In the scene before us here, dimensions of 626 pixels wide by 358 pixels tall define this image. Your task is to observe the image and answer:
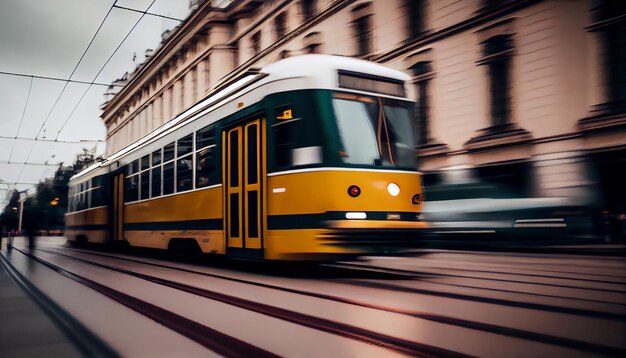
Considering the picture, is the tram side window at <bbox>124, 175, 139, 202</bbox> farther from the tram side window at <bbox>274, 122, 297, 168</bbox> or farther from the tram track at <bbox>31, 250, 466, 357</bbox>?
the tram track at <bbox>31, 250, 466, 357</bbox>

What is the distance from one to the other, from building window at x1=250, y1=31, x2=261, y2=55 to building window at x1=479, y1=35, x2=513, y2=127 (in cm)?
1499

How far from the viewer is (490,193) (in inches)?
552

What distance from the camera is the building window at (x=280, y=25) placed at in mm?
27000

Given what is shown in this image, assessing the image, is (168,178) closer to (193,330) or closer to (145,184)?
(145,184)

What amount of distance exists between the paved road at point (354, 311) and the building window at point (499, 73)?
371 inches

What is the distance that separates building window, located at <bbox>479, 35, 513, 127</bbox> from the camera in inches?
666

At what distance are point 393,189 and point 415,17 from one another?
1432 centimetres

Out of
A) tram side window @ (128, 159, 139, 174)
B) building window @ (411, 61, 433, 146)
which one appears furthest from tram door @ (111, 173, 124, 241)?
building window @ (411, 61, 433, 146)

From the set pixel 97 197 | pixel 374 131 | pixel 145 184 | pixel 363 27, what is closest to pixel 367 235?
pixel 374 131

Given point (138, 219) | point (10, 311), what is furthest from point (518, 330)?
point (138, 219)

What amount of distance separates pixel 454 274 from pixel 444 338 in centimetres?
442

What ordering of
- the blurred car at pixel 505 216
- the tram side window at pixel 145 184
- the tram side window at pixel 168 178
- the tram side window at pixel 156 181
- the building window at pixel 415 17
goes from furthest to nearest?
the building window at pixel 415 17 → the blurred car at pixel 505 216 → the tram side window at pixel 145 184 → the tram side window at pixel 156 181 → the tram side window at pixel 168 178

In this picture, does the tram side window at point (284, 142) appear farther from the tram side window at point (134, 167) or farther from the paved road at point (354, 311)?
the tram side window at point (134, 167)

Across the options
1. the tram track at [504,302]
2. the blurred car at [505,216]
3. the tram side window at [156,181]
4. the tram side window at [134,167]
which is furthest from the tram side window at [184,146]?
the blurred car at [505,216]
